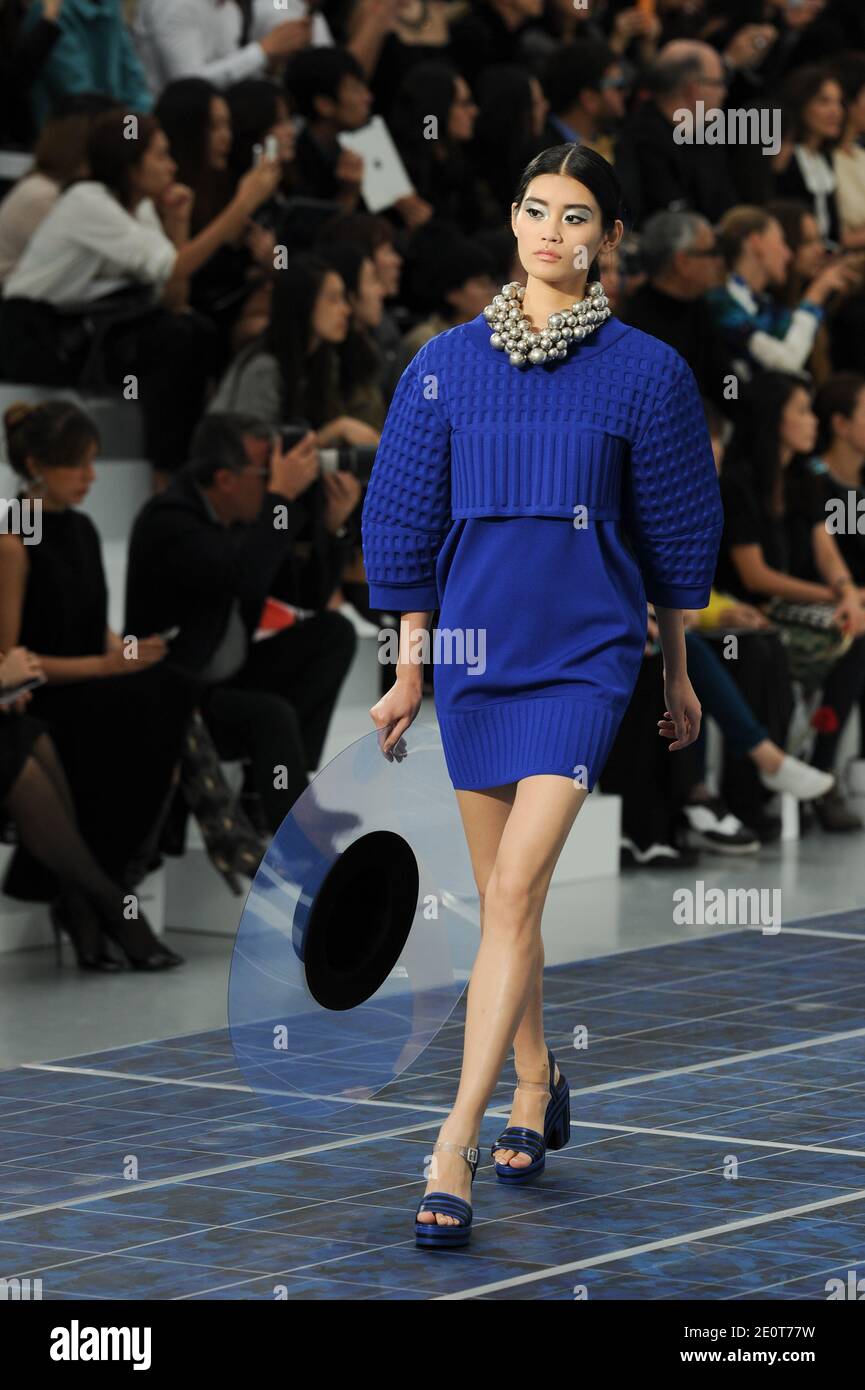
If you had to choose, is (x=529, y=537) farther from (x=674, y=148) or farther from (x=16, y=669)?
(x=674, y=148)

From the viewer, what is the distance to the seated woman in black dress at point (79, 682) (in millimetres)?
6105

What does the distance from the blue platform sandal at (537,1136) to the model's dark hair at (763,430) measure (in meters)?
4.52

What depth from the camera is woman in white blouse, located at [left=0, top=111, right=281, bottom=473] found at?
779 centimetres

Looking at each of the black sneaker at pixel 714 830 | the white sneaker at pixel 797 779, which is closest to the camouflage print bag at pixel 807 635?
the white sneaker at pixel 797 779

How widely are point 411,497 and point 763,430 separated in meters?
4.80

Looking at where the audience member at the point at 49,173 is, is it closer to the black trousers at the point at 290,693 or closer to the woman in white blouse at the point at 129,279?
the woman in white blouse at the point at 129,279

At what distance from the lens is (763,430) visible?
336 inches

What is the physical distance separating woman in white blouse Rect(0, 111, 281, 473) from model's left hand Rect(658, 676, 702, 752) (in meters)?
3.80

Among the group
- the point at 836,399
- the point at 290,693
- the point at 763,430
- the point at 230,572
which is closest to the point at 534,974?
the point at 230,572

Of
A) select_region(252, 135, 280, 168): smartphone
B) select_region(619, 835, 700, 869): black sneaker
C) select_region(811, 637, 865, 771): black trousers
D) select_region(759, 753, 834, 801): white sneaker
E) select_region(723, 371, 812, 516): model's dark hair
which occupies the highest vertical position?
select_region(252, 135, 280, 168): smartphone

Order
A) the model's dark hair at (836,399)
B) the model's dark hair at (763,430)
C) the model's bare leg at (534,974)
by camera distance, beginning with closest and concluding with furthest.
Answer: the model's bare leg at (534,974)
the model's dark hair at (763,430)
the model's dark hair at (836,399)

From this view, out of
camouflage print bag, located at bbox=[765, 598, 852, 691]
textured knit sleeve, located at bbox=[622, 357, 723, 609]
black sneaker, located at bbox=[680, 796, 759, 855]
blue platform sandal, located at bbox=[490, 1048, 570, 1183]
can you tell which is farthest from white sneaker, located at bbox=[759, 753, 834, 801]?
textured knit sleeve, located at bbox=[622, 357, 723, 609]

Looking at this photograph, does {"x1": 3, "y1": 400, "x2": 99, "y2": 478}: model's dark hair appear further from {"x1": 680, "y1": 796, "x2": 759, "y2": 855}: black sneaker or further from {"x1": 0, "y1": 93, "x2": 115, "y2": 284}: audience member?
{"x1": 680, "y1": 796, "x2": 759, "y2": 855}: black sneaker
